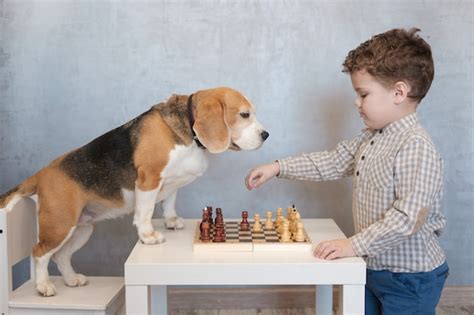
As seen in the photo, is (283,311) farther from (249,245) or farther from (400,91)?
(400,91)

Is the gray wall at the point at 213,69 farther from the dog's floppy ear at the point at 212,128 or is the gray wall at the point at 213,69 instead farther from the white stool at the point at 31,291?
the dog's floppy ear at the point at 212,128

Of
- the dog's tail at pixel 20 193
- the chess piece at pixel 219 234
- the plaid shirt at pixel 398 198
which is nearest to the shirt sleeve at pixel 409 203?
the plaid shirt at pixel 398 198

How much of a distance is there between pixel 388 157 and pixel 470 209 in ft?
3.01

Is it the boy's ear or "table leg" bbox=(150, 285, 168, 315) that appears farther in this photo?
"table leg" bbox=(150, 285, 168, 315)

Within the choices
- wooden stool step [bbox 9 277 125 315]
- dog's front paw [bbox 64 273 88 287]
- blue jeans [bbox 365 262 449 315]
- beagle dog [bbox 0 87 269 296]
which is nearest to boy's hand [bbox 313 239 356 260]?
blue jeans [bbox 365 262 449 315]

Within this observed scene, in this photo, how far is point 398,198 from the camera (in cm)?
129

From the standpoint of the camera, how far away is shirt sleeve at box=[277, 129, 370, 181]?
1.56m

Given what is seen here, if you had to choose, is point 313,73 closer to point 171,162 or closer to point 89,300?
point 171,162

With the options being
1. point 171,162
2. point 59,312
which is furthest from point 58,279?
point 171,162

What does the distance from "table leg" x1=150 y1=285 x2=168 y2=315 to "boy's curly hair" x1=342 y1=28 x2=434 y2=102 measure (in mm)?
763

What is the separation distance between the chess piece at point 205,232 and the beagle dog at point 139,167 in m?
0.11

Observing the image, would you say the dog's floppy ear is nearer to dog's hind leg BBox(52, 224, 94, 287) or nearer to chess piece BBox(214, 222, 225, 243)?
chess piece BBox(214, 222, 225, 243)

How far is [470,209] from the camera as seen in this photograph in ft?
6.87

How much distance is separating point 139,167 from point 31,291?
438 mm
